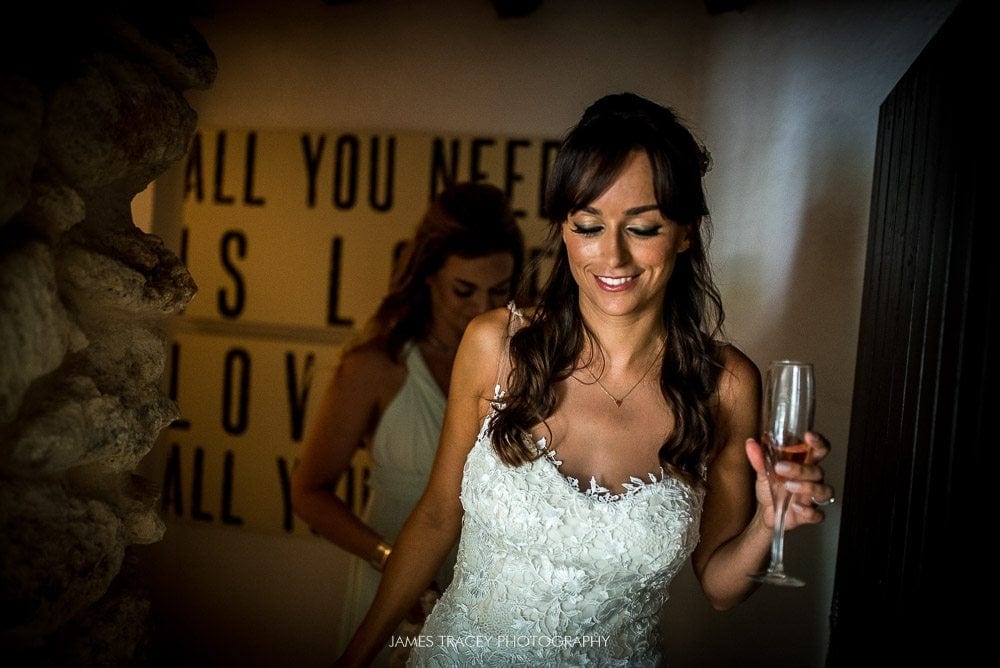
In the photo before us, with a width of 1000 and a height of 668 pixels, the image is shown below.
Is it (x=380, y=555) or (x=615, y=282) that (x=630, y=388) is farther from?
(x=380, y=555)

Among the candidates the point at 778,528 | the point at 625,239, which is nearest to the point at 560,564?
the point at 778,528

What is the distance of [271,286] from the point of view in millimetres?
3908

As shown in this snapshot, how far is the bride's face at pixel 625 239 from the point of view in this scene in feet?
5.91

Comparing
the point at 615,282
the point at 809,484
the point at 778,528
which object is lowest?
the point at 778,528

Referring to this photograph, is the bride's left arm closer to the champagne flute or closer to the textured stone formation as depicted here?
the champagne flute

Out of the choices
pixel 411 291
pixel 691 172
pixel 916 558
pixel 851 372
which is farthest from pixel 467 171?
pixel 916 558

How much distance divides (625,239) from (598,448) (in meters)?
0.47

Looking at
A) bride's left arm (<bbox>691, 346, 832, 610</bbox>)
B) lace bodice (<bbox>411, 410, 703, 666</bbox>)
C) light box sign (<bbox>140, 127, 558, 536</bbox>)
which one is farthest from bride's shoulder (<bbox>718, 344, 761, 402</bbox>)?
light box sign (<bbox>140, 127, 558, 536</bbox>)

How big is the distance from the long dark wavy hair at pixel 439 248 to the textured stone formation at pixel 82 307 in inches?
57.2

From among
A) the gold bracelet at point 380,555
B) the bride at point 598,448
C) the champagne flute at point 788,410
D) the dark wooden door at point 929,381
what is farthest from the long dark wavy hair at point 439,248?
the champagne flute at point 788,410

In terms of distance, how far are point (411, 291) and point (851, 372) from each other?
1502 mm

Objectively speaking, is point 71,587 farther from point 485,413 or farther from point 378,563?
point 378,563

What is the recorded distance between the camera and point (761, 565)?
186cm

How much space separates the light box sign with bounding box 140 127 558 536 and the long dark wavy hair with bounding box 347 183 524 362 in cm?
89
